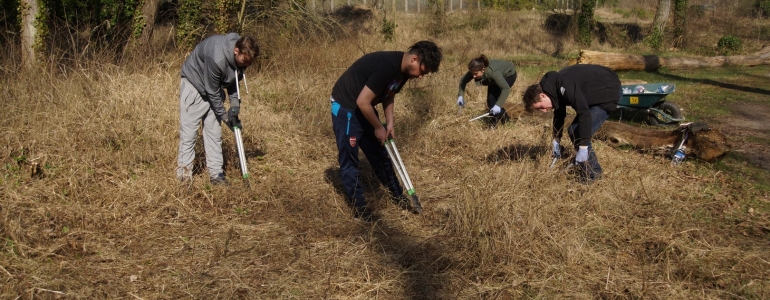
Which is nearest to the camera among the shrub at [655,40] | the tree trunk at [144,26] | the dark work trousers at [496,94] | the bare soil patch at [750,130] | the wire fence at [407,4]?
the bare soil patch at [750,130]

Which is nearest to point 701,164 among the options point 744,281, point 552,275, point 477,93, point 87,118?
point 744,281

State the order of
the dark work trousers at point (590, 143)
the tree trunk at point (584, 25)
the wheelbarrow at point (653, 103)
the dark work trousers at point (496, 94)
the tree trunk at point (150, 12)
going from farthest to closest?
the tree trunk at point (584, 25) → the tree trunk at point (150, 12) → the dark work trousers at point (496, 94) → the wheelbarrow at point (653, 103) → the dark work trousers at point (590, 143)

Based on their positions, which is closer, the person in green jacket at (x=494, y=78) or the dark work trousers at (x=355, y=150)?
the dark work trousers at (x=355, y=150)

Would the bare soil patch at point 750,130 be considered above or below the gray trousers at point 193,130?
below

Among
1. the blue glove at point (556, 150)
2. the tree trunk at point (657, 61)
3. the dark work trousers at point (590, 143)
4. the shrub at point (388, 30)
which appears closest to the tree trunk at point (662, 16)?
the tree trunk at point (657, 61)

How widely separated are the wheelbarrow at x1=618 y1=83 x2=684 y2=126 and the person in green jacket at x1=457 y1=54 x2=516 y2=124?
4.81 ft

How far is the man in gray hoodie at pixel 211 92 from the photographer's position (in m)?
5.02

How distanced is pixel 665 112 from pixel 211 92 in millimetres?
5974

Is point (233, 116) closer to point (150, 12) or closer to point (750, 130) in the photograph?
point (750, 130)

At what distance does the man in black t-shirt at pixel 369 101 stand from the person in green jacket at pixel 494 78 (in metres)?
2.81

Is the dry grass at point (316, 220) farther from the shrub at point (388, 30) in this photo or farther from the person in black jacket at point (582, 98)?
the shrub at point (388, 30)

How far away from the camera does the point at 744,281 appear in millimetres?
3686

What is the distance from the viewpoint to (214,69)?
16.5 feet

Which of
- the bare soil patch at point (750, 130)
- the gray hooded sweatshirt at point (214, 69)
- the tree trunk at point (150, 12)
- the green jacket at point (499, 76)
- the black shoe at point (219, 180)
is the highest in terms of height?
the tree trunk at point (150, 12)
